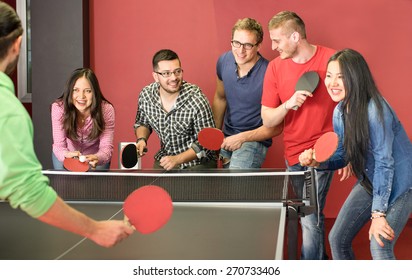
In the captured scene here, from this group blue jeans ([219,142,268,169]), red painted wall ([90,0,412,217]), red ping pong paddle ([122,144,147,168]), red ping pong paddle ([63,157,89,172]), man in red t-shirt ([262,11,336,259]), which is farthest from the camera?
red painted wall ([90,0,412,217])

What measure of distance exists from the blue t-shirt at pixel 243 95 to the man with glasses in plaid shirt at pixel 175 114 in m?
0.20

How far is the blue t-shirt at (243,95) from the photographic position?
4.12 m

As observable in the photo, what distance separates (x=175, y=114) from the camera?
4059 millimetres

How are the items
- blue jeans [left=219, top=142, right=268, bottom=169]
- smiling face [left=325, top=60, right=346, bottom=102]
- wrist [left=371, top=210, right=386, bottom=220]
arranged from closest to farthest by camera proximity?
1. wrist [left=371, top=210, right=386, bottom=220]
2. smiling face [left=325, top=60, right=346, bottom=102]
3. blue jeans [left=219, top=142, right=268, bottom=169]

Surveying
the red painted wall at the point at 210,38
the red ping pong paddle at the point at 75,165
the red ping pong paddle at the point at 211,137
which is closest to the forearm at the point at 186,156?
the red ping pong paddle at the point at 211,137

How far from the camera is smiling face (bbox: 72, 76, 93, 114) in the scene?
3.97m

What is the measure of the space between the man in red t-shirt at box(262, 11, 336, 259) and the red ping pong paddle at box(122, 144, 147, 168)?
775 mm

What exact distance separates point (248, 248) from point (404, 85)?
3309mm

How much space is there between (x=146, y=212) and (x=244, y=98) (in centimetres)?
226

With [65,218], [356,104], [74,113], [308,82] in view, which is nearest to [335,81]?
[356,104]

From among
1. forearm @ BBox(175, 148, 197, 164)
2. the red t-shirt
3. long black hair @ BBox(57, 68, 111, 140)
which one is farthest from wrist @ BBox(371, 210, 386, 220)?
long black hair @ BBox(57, 68, 111, 140)

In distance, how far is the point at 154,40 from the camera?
5.18 meters

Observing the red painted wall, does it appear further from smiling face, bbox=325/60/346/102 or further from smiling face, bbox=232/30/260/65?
smiling face, bbox=325/60/346/102

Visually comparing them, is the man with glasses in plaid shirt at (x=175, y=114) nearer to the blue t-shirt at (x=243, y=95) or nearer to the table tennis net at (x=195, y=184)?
the blue t-shirt at (x=243, y=95)
